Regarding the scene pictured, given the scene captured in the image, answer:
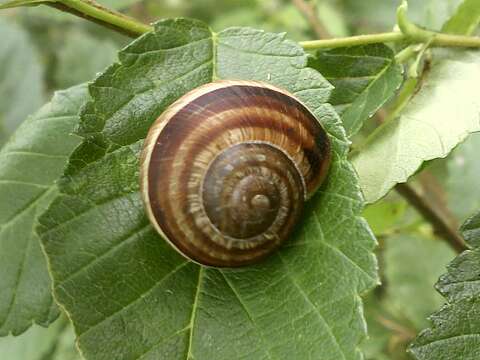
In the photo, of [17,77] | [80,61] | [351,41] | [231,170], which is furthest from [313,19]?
[17,77]

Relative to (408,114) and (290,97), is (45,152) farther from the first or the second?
(408,114)

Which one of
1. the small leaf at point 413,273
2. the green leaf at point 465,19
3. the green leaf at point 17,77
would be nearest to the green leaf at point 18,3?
the green leaf at point 465,19

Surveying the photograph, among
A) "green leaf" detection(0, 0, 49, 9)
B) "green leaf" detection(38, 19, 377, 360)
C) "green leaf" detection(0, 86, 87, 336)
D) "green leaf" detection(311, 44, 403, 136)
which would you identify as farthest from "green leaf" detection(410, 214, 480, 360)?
"green leaf" detection(0, 0, 49, 9)

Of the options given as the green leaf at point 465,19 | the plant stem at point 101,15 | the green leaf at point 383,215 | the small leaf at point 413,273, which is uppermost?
the plant stem at point 101,15

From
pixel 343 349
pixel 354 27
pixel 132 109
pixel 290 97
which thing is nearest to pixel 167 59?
pixel 132 109

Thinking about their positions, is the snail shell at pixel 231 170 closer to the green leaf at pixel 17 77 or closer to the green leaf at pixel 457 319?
the green leaf at pixel 457 319

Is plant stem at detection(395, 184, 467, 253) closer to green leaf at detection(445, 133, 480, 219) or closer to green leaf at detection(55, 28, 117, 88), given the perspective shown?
green leaf at detection(445, 133, 480, 219)
